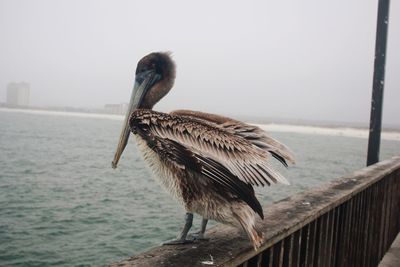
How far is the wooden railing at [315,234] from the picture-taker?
1586mm

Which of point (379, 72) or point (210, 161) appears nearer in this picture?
point (210, 161)

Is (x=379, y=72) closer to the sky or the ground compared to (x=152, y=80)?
closer to the sky

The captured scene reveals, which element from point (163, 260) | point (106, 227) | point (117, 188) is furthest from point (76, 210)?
point (163, 260)

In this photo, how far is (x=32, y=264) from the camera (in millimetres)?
8836

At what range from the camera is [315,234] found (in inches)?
92.7

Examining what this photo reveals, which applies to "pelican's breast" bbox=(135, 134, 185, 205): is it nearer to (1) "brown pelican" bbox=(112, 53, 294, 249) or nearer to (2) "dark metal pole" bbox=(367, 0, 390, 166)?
(1) "brown pelican" bbox=(112, 53, 294, 249)

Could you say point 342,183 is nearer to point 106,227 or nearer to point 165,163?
point 165,163

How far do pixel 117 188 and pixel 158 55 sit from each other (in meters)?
17.2

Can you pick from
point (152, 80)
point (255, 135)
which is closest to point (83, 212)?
point (152, 80)

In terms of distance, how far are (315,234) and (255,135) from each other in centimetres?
84

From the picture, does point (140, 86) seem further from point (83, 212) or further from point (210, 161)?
point (83, 212)

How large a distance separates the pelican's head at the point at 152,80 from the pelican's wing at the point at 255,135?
1.25 ft

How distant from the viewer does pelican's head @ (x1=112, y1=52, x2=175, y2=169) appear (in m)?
2.49

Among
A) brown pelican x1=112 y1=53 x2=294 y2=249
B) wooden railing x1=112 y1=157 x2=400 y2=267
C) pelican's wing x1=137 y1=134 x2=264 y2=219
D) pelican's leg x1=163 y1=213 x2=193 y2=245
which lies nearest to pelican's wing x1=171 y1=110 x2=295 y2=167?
brown pelican x1=112 y1=53 x2=294 y2=249
